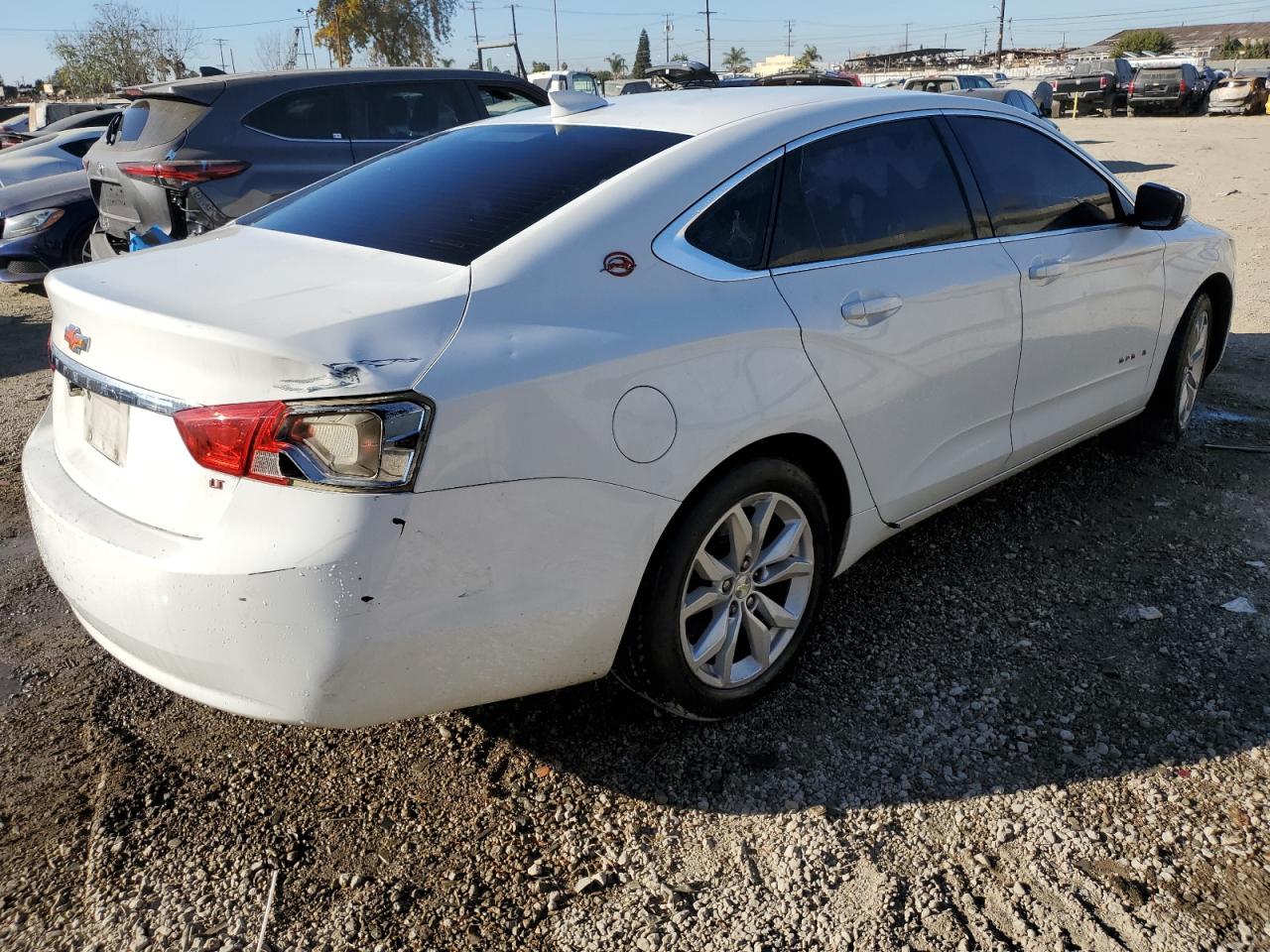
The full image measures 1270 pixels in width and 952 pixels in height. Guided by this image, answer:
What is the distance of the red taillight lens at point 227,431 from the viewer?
206 cm

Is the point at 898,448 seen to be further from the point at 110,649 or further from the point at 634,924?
the point at 110,649

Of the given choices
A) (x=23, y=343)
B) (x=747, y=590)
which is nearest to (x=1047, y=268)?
(x=747, y=590)

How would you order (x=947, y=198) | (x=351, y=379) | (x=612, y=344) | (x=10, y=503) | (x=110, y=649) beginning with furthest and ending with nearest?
(x=10, y=503) < (x=947, y=198) < (x=110, y=649) < (x=612, y=344) < (x=351, y=379)

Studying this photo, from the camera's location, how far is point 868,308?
9.63ft

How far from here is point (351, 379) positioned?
204 cm

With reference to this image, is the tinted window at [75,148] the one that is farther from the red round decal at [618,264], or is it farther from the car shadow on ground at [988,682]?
the red round decal at [618,264]

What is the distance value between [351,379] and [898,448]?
1741 mm

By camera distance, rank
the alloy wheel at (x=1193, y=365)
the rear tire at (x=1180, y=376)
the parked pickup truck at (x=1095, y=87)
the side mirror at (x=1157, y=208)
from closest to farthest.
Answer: the side mirror at (x=1157, y=208)
the rear tire at (x=1180, y=376)
the alloy wheel at (x=1193, y=365)
the parked pickup truck at (x=1095, y=87)

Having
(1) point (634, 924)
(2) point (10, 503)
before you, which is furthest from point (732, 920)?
(2) point (10, 503)

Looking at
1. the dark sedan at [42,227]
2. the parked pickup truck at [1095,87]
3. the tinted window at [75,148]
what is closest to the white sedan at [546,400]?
the dark sedan at [42,227]

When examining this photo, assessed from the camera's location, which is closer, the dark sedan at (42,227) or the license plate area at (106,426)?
the license plate area at (106,426)

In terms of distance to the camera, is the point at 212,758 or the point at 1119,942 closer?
the point at 1119,942

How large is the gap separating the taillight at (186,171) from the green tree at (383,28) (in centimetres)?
5296

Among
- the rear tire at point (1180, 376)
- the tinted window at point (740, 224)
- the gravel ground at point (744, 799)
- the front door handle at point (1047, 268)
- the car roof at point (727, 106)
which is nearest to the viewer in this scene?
the gravel ground at point (744, 799)
